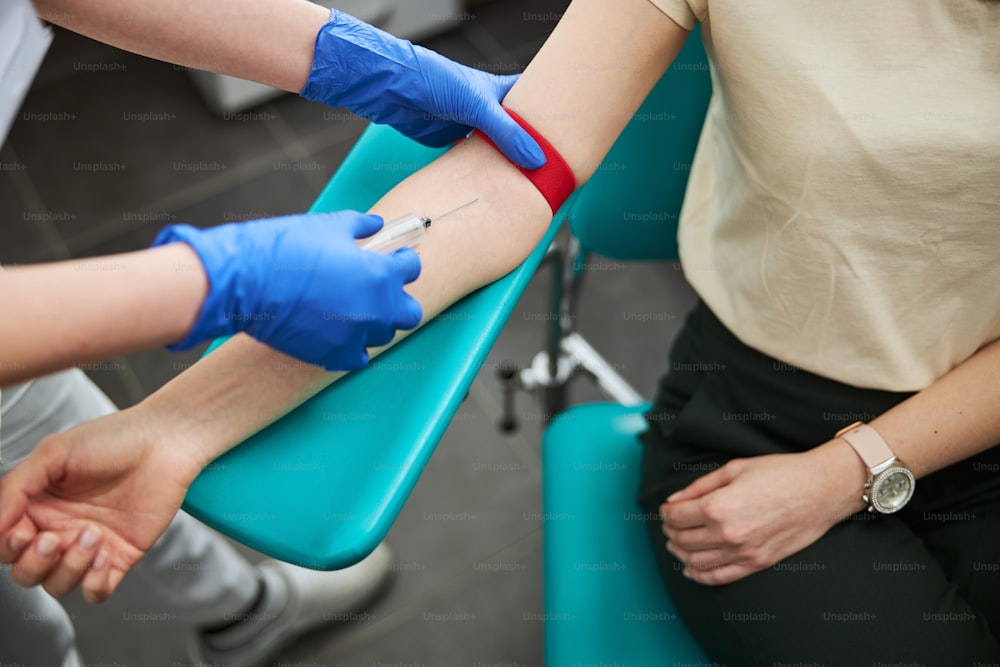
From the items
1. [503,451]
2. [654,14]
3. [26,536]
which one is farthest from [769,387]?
[503,451]

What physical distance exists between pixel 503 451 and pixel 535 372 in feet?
0.97

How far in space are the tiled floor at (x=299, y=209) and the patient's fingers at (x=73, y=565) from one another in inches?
36.0

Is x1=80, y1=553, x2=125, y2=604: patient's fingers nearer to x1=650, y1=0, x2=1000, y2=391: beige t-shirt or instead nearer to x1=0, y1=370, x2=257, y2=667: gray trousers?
x1=0, y1=370, x2=257, y2=667: gray trousers

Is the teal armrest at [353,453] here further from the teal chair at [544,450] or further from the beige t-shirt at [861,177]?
the beige t-shirt at [861,177]

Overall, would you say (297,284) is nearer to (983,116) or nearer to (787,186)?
(787,186)

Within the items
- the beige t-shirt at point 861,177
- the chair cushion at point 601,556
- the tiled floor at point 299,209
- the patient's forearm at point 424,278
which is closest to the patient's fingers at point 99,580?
the patient's forearm at point 424,278

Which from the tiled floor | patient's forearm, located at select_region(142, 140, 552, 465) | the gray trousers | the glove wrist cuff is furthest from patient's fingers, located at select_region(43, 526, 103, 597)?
the tiled floor

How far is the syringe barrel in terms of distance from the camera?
0.80 metres

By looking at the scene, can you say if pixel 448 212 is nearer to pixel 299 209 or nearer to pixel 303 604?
pixel 303 604

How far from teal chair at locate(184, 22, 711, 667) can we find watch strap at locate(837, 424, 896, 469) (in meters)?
0.27

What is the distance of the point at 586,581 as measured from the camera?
0.95 m

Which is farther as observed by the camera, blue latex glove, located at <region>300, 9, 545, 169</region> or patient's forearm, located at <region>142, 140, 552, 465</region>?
blue latex glove, located at <region>300, 9, 545, 169</region>

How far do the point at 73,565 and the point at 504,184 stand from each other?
525 millimetres

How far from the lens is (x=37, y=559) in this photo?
658 millimetres
